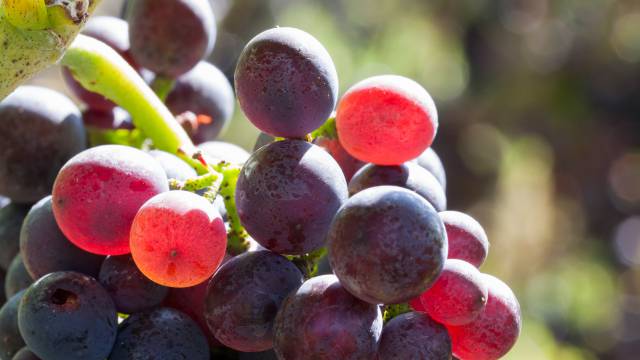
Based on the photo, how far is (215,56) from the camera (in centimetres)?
369

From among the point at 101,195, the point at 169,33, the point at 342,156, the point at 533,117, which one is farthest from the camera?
the point at 533,117

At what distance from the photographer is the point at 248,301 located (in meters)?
0.71

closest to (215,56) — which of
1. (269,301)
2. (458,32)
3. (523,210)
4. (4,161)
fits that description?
(458,32)

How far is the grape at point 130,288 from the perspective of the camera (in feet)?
2.46

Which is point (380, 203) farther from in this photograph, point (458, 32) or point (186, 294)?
point (458, 32)

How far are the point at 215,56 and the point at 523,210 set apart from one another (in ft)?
7.19

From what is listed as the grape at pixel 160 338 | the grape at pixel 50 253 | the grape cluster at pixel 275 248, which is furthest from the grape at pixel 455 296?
the grape at pixel 50 253

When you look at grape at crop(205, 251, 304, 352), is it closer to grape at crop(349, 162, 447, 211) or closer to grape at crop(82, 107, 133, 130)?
grape at crop(349, 162, 447, 211)

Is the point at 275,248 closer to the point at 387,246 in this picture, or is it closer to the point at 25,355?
the point at 387,246

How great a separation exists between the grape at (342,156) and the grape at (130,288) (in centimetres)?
24

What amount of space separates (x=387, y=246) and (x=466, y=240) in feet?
0.55

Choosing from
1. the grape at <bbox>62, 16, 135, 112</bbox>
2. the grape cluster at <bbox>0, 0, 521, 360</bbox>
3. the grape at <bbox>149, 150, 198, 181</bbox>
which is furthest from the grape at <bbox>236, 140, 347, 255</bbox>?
the grape at <bbox>62, 16, 135, 112</bbox>

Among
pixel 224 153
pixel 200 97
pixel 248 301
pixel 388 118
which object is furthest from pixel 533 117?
pixel 248 301

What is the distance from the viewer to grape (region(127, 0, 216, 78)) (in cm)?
97
